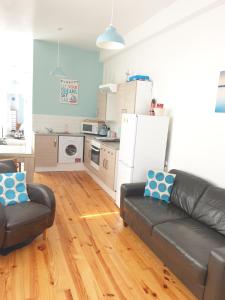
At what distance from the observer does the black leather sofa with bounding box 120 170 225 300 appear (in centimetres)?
183

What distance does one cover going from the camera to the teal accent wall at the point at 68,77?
5.71 m

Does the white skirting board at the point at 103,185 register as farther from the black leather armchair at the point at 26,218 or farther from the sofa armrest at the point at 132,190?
the black leather armchair at the point at 26,218

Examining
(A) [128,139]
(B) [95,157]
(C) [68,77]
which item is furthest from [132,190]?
(C) [68,77]

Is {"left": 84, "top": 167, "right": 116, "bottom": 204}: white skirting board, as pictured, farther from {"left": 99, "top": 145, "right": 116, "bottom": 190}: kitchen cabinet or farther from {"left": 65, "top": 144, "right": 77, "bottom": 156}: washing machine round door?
{"left": 65, "top": 144, "right": 77, "bottom": 156}: washing machine round door

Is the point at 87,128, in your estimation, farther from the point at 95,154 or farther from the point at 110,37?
the point at 110,37

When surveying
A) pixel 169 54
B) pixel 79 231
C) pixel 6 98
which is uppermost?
pixel 169 54

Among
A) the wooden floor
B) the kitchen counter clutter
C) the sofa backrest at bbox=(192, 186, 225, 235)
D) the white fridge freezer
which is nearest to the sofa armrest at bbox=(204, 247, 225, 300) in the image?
the wooden floor

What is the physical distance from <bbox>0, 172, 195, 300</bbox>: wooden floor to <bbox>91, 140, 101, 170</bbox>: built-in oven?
5.31 feet

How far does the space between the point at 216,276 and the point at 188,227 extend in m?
0.72

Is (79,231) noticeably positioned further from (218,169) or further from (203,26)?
(203,26)

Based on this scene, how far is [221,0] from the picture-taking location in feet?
8.57

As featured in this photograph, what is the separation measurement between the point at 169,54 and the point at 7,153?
2793 millimetres

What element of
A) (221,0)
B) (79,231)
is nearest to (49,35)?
(221,0)

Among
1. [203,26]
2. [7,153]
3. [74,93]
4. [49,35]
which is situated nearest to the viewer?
[203,26]
